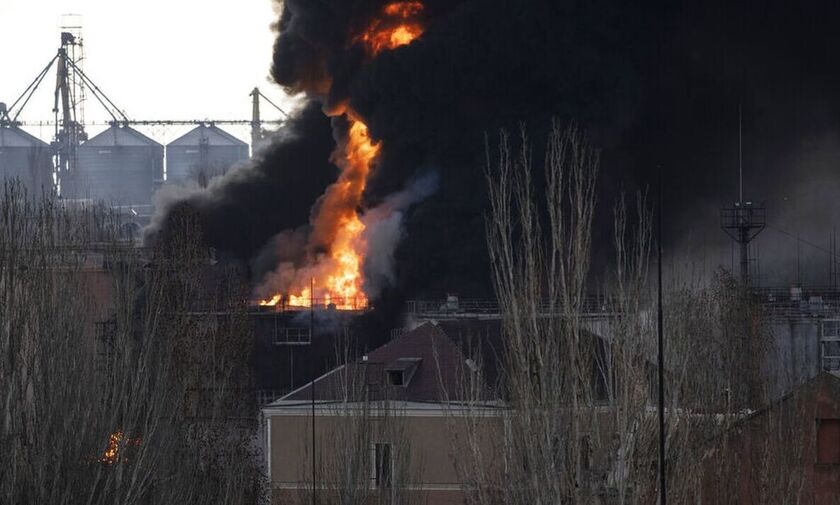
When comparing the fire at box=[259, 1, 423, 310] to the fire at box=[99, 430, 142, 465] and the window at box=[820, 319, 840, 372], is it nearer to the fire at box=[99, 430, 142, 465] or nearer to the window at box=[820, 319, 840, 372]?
the window at box=[820, 319, 840, 372]

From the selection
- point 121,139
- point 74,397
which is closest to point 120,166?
point 121,139

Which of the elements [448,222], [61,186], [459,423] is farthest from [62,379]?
[61,186]

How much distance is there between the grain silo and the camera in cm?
15912

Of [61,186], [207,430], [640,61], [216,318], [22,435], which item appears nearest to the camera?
[22,435]

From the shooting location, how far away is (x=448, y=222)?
196 feet

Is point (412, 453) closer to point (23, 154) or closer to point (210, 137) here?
point (23, 154)

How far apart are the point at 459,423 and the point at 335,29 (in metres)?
28.8

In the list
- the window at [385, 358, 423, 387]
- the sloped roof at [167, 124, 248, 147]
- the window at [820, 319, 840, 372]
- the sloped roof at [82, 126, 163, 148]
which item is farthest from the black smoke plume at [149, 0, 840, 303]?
the sloped roof at [167, 124, 248, 147]

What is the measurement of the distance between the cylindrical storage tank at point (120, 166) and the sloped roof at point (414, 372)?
109379mm

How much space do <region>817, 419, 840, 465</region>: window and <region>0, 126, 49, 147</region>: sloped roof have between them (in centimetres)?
12603

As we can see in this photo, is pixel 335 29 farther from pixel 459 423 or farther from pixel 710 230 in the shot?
pixel 459 423

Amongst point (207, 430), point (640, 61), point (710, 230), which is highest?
point (640, 61)

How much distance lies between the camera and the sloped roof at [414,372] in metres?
37.6

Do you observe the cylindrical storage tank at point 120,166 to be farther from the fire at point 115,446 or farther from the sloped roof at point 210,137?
the fire at point 115,446
